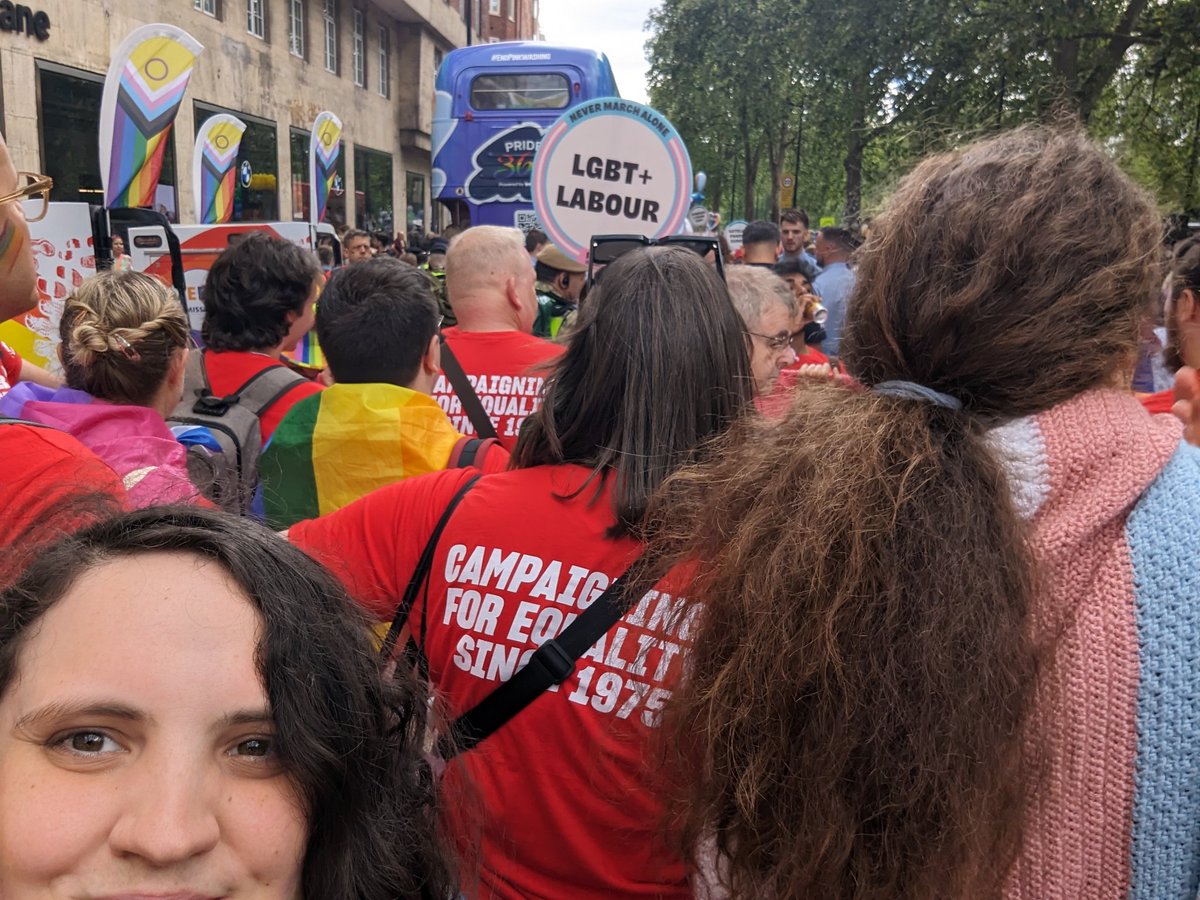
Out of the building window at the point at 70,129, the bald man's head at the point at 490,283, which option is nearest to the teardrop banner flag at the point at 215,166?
the bald man's head at the point at 490,283

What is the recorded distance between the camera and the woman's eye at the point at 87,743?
1005 mm

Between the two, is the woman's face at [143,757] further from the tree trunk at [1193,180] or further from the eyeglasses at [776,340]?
the tree trunk at [1193,180]

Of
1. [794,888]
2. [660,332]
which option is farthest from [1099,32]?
[794,888]

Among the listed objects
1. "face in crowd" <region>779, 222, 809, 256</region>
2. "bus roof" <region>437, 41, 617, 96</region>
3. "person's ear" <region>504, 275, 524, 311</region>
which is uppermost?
"bus roof" <region>437, 41, 617, 96</region>

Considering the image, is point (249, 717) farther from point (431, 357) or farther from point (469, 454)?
point (431, 357)

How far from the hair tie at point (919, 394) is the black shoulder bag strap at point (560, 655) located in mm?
563

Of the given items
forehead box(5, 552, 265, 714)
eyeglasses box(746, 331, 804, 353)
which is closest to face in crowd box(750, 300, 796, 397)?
eyeglasses box(746, 331, 804, 353)

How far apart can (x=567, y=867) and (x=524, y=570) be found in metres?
0.51

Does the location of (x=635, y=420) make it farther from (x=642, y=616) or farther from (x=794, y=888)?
(x=794, y=888)

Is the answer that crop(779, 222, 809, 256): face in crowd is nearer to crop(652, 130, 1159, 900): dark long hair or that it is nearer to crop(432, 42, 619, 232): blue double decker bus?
crop(432, 42, 619, 232): blue double decker bus

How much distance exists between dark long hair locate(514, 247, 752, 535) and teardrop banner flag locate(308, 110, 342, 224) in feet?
25.3

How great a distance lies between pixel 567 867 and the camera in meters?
1.67

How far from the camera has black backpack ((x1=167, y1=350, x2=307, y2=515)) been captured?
271cm

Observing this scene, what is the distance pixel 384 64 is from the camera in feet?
85.9
